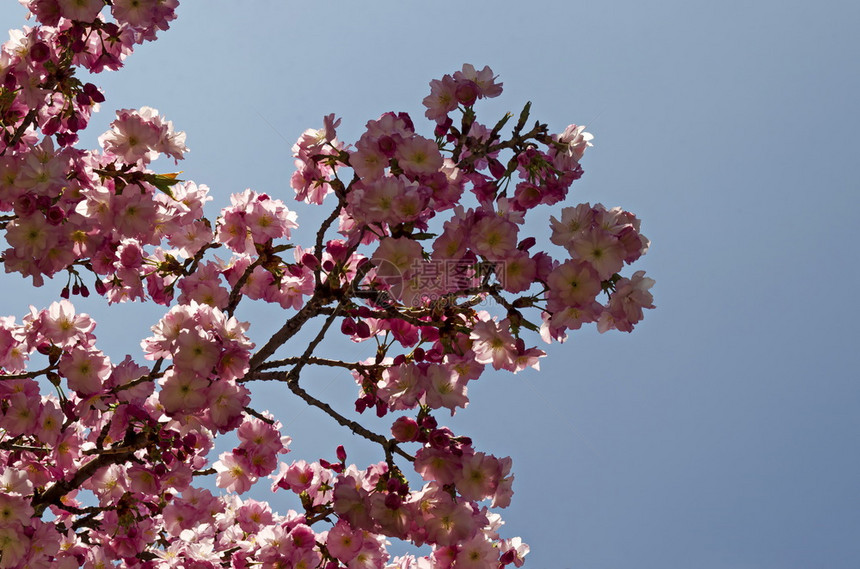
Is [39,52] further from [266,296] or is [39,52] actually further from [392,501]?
[392,501]

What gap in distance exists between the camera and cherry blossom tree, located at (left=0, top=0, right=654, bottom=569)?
2.92 m

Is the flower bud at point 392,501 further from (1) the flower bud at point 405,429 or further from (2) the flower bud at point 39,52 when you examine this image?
(2) the flower bud at point 39,52

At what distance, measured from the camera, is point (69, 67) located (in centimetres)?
376

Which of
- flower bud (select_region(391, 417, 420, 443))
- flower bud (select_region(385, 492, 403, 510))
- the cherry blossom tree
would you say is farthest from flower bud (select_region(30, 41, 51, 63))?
flower bud (select_region(385, 492, 403, 510))

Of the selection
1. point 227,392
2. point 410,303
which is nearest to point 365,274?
point 410,303

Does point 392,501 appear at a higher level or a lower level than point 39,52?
lower

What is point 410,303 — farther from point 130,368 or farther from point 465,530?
point 130,368

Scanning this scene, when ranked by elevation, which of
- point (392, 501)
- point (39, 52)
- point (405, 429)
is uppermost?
point (39, 52)

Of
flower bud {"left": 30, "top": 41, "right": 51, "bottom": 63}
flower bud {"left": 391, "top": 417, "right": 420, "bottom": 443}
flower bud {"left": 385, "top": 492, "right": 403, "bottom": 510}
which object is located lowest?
flower bud {"left": 385, "top": 492, "right": 403, "bottom": 510}

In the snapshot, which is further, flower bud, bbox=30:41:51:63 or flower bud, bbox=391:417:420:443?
flower bud, bbox=30:41:51:63

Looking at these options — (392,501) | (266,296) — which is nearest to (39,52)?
(266,296)

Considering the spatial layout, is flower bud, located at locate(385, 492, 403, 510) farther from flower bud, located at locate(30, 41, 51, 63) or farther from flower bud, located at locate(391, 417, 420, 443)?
flower bud, located at locate(30, 41, 51, 63)

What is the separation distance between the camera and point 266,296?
3.81 meters

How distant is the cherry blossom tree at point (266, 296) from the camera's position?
115 inches
